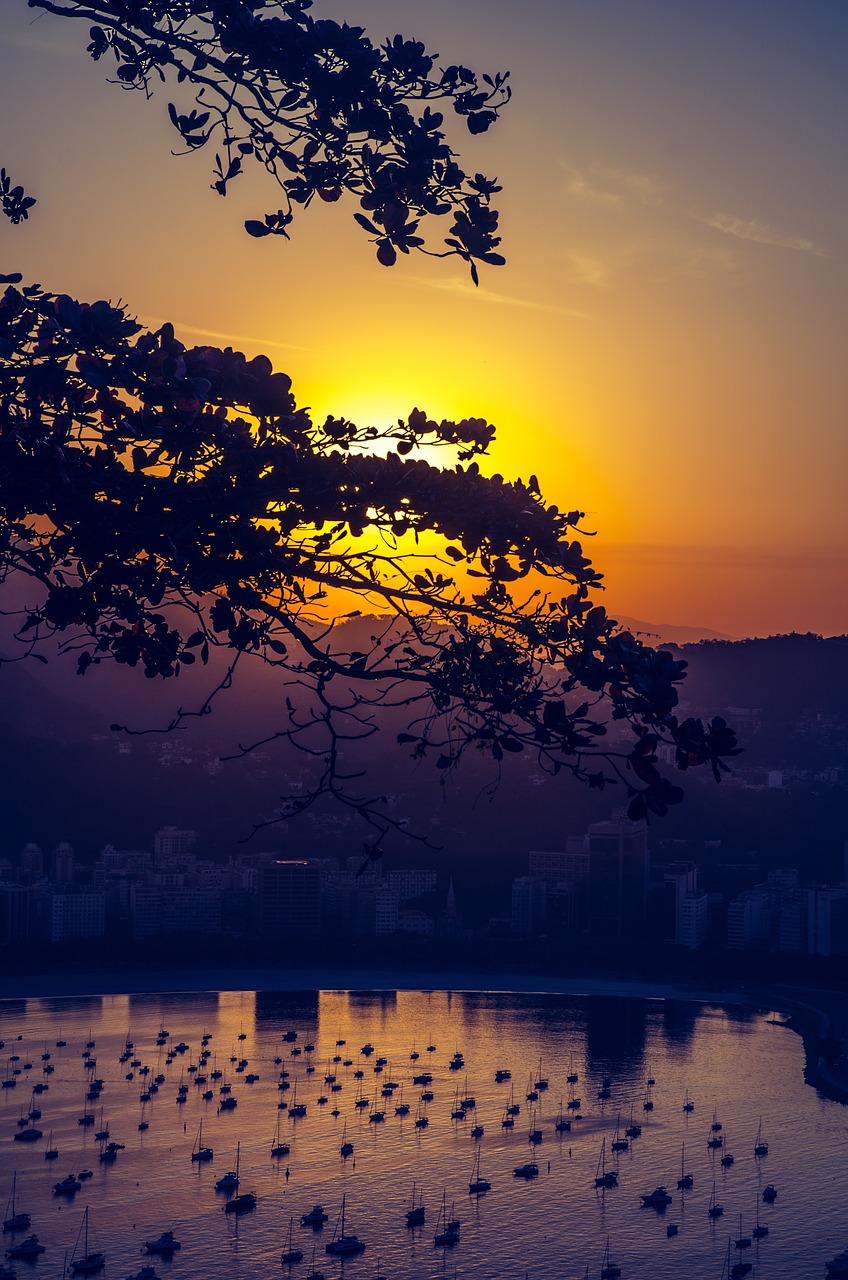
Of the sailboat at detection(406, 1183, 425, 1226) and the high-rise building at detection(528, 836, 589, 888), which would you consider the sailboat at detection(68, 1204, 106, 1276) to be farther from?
the high-rise building at detection(528, 836, 589, 888)

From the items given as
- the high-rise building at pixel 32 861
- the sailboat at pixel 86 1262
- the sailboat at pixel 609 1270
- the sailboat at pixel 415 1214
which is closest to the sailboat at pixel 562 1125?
the sailboat at pixel 415 1214

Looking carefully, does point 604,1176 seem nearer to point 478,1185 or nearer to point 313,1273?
point 478,1185

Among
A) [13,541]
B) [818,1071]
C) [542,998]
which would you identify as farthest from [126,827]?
[13,541]

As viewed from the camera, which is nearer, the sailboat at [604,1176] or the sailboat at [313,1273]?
the sailboat at [313,1273]

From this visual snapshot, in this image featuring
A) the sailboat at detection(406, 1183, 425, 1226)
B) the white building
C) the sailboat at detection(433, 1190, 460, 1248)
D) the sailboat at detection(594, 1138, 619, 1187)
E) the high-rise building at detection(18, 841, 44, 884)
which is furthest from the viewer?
the high-rise building at detection(18, 841, 44, 884)

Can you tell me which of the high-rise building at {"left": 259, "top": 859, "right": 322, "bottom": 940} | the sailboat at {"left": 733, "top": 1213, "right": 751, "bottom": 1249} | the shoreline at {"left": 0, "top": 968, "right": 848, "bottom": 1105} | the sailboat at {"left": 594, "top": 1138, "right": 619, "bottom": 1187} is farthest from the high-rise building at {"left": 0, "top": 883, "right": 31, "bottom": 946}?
the sailboat at {"left": 733, "top": 1213, "right": 751, "bottom": 1249}

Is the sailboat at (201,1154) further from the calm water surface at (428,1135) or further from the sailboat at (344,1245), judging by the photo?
the sailboat at (344,1245)
